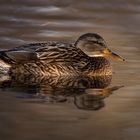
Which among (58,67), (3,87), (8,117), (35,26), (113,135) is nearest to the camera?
(113,135)

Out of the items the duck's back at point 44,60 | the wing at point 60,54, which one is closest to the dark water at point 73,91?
the duck's back at point 44,60

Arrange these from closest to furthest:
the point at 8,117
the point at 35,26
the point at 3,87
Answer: the point at 8,117
the point at 3,87
the point at 35,26

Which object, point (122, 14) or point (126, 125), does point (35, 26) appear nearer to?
point (122, 14)

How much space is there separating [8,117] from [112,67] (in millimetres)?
3342

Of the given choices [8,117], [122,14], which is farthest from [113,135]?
[122,14]

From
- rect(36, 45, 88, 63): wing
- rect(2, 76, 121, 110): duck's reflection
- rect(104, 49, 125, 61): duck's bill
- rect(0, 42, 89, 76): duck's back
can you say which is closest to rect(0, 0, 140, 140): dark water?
rect(2, 76, 121, 110): duck's reflection

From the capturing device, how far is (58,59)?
11945 mm

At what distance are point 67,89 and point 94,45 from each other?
1.59 m

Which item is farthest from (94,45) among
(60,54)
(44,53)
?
(44,53)

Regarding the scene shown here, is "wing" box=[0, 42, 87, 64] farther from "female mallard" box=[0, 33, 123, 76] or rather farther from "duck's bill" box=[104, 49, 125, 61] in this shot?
"duck's bill" box=[104, 49, 125, 61]

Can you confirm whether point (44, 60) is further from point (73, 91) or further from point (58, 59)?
point (73, 91)

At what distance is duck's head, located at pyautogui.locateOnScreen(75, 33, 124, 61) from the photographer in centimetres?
1218

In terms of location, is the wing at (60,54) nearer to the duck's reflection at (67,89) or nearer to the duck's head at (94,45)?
the duck's head at (94,45)

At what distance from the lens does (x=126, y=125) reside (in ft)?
30.1
